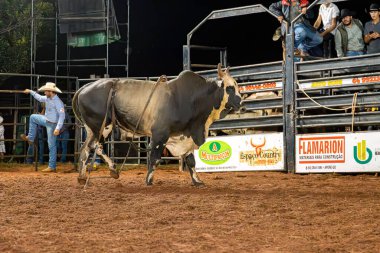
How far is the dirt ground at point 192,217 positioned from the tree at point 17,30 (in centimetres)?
1191

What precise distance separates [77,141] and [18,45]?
7717 mm

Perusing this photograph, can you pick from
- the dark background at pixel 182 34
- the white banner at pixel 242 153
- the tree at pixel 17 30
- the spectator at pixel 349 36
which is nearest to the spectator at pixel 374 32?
the spectator at pixel 349 36

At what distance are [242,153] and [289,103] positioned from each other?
1.26m

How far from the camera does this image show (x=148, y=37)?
1023 inches

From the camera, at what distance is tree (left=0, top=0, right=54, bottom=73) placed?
20.5 m

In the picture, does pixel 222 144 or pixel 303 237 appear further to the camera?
pixel 222 144

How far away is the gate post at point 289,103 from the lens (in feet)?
36.5

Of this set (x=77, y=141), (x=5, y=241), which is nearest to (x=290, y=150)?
(x=77, y=141)

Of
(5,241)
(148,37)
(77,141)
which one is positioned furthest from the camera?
(148,37)

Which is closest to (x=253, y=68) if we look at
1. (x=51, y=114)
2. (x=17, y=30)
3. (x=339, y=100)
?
(x=339, y=100)

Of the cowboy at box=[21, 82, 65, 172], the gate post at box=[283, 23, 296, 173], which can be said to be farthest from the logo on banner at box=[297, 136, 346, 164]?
the cowboy at box=[21, 82, 65, 172]

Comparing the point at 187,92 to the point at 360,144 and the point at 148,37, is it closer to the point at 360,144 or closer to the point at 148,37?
the point at 360,144

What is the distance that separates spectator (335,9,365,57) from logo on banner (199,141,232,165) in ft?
8.55

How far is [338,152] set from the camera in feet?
34.6
